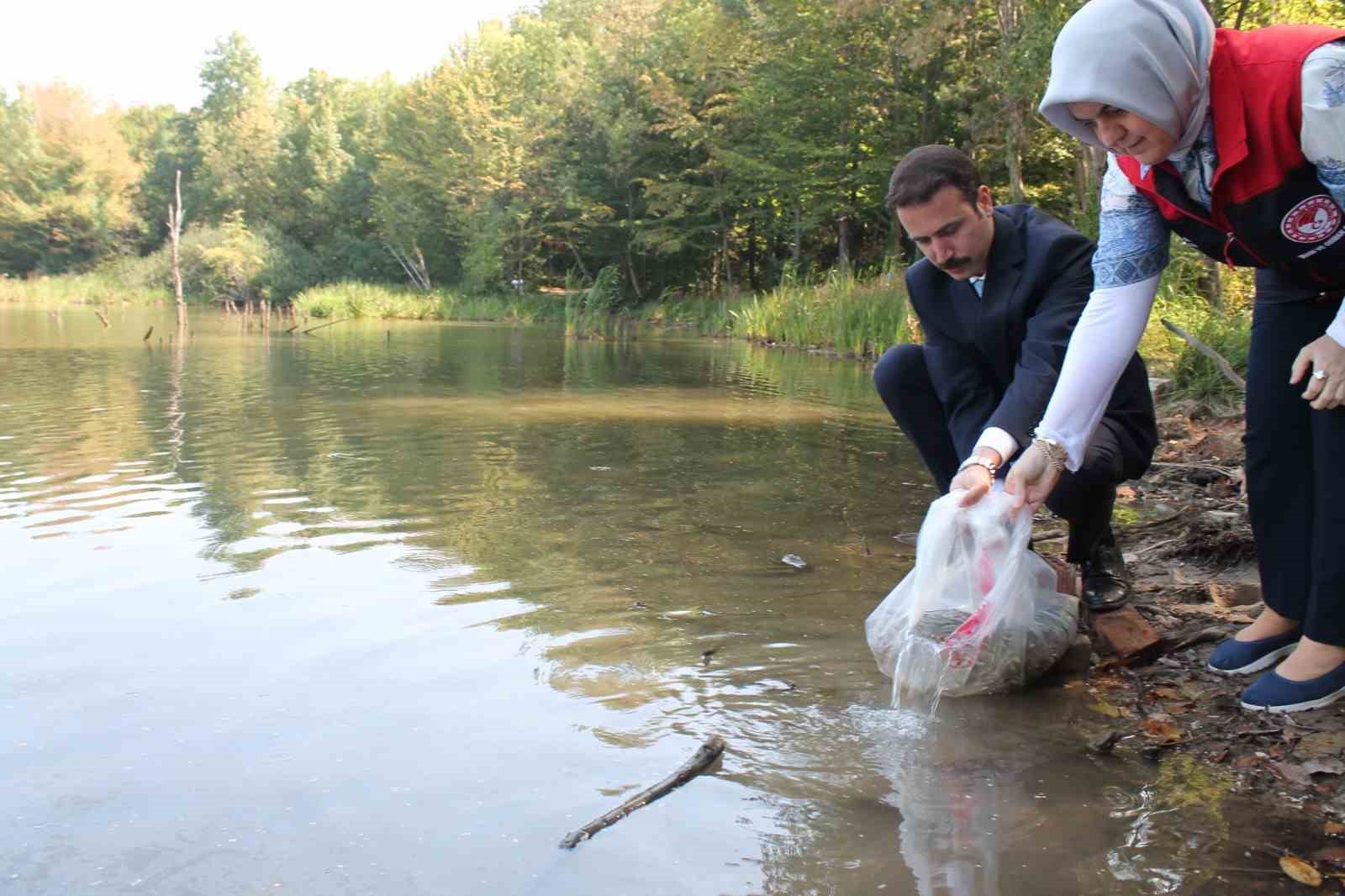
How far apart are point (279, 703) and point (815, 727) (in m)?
1.34

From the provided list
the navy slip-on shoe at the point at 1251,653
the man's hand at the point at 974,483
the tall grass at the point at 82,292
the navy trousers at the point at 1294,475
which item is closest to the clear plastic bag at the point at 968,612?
the man's hand at the point at 974,483

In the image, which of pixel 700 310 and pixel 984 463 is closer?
pixel 984 463

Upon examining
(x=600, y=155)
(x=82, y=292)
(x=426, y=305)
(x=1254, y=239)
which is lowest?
(x=1254, y=239)

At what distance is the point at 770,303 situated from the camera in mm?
20219

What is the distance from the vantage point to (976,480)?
276 centimetres

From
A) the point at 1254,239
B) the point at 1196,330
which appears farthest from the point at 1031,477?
the point at 1196,330

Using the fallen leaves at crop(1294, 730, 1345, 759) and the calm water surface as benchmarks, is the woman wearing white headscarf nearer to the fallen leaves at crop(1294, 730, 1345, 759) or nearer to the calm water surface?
the fallen leaves at crop(1294, 730, 1345, 759)

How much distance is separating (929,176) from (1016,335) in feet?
1.93

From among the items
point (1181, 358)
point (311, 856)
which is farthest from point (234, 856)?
point (1181, 358)

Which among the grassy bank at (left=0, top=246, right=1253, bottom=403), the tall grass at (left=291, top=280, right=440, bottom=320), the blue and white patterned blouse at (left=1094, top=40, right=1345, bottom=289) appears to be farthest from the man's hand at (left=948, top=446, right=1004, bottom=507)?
the tall grass at (left=291, top=280, right=440, bottom=320)

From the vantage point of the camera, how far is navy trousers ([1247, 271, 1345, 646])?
243cm

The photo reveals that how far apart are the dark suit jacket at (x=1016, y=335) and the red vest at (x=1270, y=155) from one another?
0.75 meters

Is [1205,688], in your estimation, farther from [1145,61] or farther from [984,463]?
[1145,61]

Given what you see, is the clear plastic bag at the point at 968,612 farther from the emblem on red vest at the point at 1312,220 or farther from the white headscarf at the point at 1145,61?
the white headscarf at the point at 1145,61
